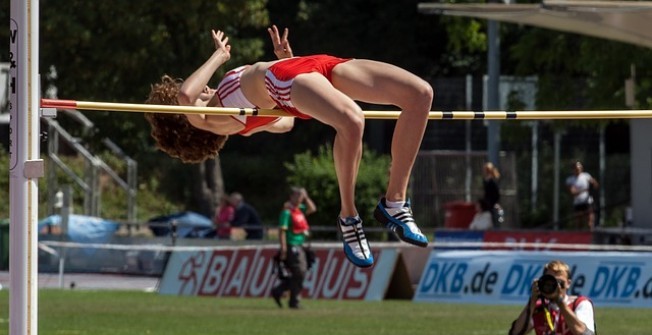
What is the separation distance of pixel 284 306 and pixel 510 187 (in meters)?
12.3

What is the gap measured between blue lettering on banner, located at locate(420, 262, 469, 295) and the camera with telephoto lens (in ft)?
31.6

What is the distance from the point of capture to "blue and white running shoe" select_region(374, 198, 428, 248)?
820 cm

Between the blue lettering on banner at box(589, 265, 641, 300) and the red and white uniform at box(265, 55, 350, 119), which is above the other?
the red and white uniform at box(265, 55, 350, 119)

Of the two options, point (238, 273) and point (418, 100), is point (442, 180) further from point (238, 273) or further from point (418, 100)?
point (418, 100)

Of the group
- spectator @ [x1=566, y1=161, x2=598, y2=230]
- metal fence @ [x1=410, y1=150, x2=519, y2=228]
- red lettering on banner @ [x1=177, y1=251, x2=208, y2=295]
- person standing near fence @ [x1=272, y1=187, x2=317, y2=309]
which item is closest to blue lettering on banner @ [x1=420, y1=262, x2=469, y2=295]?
person standing near fence @ [x1=272, y1=187, x2=317, y2=309]

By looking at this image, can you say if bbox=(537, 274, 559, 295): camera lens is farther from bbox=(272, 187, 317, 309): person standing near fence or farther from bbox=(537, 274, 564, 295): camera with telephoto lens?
bbox=(272, 187, 317, 309): person standing near fence

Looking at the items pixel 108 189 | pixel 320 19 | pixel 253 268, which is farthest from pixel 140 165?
pixel 253 268

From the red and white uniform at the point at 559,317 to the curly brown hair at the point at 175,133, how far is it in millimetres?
2628

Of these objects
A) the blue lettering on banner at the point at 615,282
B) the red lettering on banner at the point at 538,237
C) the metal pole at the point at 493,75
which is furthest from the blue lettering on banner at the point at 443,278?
the metal pole at the point at 493,75

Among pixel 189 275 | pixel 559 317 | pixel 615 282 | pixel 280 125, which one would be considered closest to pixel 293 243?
pixel 189 275

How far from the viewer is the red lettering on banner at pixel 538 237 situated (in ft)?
76.0

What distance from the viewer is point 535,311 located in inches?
415

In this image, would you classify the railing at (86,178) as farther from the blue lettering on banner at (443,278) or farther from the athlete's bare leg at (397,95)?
the athlete's bare leg at (397,95)

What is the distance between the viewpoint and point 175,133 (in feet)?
29.7
